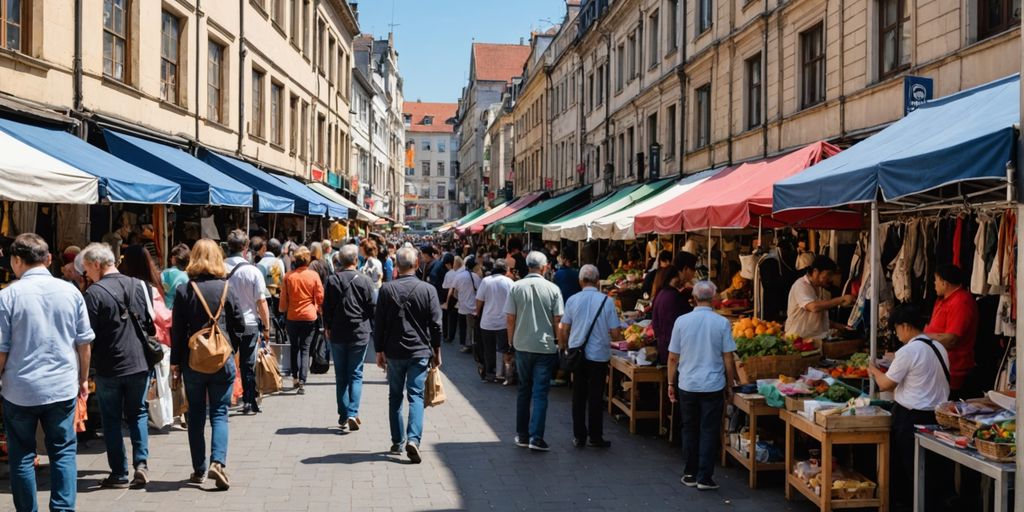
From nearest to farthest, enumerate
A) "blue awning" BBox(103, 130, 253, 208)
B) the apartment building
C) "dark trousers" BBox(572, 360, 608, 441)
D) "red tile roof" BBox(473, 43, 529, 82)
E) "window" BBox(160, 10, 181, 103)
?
1. "dark trousers" BBox(572, 360, 608, 441)
2. "blue awning" BBox(103, 130, 253, 208)
3. "window" BBox(160, 10, 181, 103)
4. "red tile roof" BBox(473, 43, 529, 82)
5. the apartment building

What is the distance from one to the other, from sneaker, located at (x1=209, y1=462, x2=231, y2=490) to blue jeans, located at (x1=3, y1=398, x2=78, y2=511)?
4.00ft

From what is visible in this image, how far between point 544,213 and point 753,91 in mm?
9363

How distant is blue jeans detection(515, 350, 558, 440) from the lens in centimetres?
832

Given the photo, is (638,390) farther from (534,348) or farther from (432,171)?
(432,171)

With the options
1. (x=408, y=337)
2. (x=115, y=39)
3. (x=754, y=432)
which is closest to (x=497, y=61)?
(x=115, y=39)

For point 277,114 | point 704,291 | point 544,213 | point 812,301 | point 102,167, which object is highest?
point 277,114

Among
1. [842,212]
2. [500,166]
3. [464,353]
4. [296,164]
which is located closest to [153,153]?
[464,353]

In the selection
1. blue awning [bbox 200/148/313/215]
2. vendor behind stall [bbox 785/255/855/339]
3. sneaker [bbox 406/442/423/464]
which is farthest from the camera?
blue awning [bbox 200/148/313/215]

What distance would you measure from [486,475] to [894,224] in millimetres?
5622

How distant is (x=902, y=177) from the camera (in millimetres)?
6137

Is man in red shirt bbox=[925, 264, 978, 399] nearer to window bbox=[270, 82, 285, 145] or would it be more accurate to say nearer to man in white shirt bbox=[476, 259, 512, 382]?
man in white shirt bbox=[476, 259, 512, 382]

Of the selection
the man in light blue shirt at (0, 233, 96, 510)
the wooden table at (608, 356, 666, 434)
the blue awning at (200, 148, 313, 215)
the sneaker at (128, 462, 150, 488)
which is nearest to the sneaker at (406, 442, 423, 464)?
the sneaker at (128, 462, 150, 488)

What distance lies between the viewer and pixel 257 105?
22.1m

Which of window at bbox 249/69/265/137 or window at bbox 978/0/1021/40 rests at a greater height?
window at bbox 249/69/265/137
